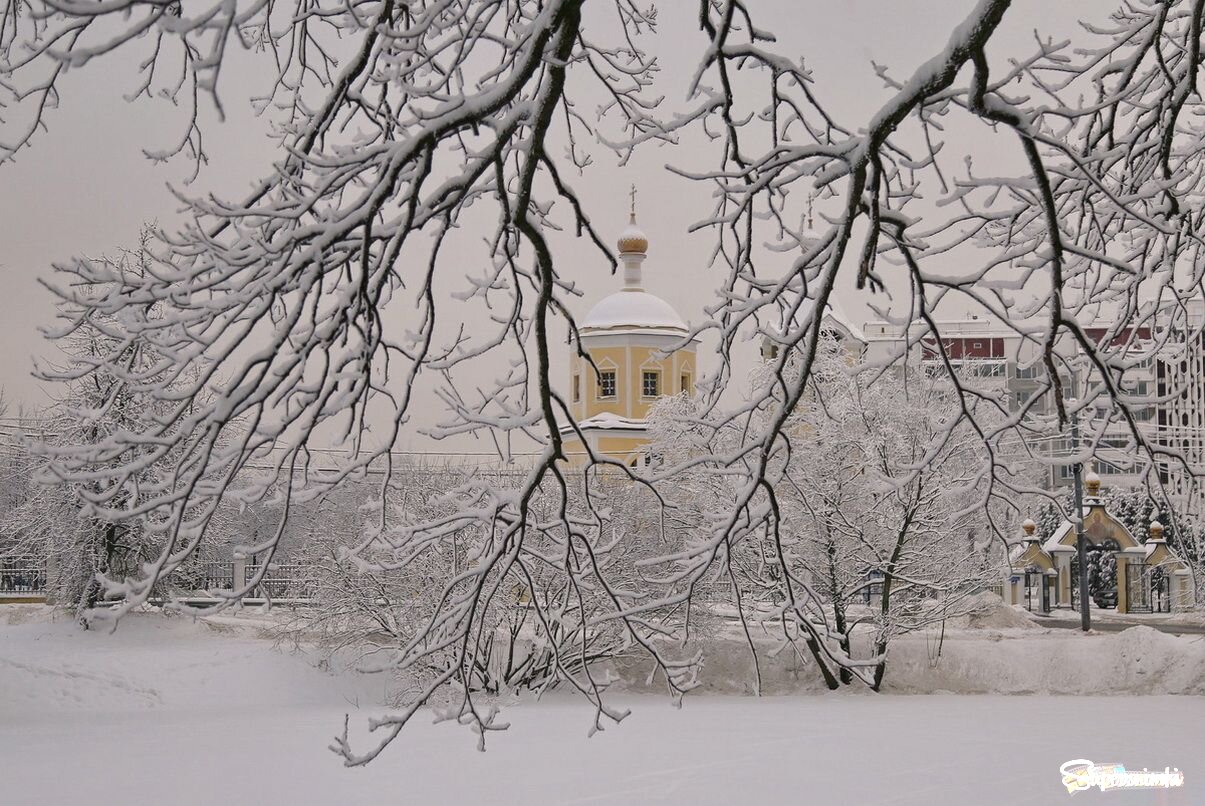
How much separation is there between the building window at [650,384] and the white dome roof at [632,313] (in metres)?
1.73

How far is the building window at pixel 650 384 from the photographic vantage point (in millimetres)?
42062

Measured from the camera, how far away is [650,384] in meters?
42.5

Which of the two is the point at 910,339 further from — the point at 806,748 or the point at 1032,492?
the point at 806,748

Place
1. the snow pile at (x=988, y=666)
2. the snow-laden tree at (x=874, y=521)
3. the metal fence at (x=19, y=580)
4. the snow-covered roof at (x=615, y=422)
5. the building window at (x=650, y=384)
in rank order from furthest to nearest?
the building window at (x=650, y=384), the snow-covered roof at (x=615, y=422), the metal fence at (x=19, y=580), the snow pile at (x=988, y=666), the snow-laden tree at (x=874, y=521)

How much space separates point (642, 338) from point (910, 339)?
38.0 meters

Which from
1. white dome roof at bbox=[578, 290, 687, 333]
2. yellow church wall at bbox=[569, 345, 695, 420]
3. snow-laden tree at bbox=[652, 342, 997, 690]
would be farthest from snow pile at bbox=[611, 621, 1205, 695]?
white dome roof at bbox=[578, 290, 687, 333]

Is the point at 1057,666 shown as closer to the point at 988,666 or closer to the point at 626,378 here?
the point at 988,666

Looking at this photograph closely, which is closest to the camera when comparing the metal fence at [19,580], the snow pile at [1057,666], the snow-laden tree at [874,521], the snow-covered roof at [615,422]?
the snow-laden tree at [874,521]

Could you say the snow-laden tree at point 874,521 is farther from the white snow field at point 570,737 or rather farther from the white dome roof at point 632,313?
the white dome roof at point 632,313

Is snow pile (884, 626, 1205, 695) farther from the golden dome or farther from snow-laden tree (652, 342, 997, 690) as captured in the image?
the golden dome

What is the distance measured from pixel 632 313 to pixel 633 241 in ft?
13.2

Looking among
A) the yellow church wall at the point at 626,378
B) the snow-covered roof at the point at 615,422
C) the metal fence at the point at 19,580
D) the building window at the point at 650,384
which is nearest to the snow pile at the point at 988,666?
the snow-covered roof at the point at 615,422

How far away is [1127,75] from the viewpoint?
5.96 metres

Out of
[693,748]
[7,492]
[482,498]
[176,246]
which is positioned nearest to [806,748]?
[693,748]
